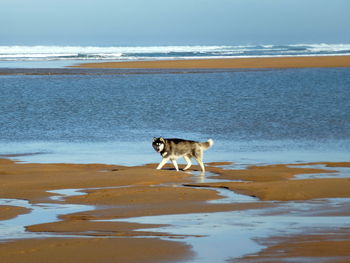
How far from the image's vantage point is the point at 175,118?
76.4 ft

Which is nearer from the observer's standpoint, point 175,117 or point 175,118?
point 175,118

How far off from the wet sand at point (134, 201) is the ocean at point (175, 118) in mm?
1920

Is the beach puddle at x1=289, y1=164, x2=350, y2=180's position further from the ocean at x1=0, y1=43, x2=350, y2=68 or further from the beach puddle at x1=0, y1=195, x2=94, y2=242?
the ocean at x1=0, y1=43, x2=350, y2=68

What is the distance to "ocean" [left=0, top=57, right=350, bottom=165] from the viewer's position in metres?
16.6

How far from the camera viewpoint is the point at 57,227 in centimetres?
835

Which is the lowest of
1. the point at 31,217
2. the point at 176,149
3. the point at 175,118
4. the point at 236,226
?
the point at 31,217

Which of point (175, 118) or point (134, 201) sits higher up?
point (175, 118)

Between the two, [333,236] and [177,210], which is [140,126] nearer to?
[177,210]

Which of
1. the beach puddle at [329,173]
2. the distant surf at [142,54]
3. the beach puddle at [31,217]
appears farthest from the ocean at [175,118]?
the distant surf at [142,54]

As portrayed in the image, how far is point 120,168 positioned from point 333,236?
22.6ft

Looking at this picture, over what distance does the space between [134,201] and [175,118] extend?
13.2 metres

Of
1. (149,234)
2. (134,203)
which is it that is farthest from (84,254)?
(134,203)

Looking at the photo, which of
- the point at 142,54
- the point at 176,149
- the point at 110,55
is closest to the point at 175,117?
the point at 176,149

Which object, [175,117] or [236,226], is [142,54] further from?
[236,226]
